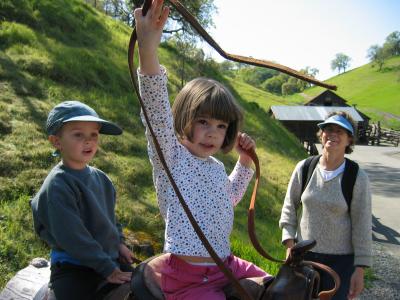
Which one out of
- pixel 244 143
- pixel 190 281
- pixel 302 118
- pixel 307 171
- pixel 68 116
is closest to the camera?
pixel 190 281

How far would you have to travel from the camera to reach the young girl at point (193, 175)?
6.11 ft

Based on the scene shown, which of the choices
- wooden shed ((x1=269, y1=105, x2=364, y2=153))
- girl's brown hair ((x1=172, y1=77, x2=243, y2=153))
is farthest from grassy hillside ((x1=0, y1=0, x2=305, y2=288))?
wooden shed ((x1=269, y1=105, x2=364, y2=153))

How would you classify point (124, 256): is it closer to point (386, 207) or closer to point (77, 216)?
point (77, 216)

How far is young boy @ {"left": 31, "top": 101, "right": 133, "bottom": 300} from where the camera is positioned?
7.66ft

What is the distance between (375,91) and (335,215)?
106386 millimetres

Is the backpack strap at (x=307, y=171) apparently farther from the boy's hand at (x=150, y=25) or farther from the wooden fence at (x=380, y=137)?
the wooden fence at (x=380, y=137)

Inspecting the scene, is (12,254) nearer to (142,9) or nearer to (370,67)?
(142,9)

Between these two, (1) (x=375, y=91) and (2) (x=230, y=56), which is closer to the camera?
(2) (x=230, y=56)

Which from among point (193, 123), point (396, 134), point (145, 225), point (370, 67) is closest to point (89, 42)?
point (145, 225)

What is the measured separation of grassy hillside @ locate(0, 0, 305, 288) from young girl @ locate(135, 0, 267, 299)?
8.84 feet

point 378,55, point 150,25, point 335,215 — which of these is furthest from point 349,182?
point 378,55

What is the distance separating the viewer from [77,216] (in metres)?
2.38

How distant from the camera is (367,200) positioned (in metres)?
3.47

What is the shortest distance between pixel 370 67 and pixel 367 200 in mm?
136789
